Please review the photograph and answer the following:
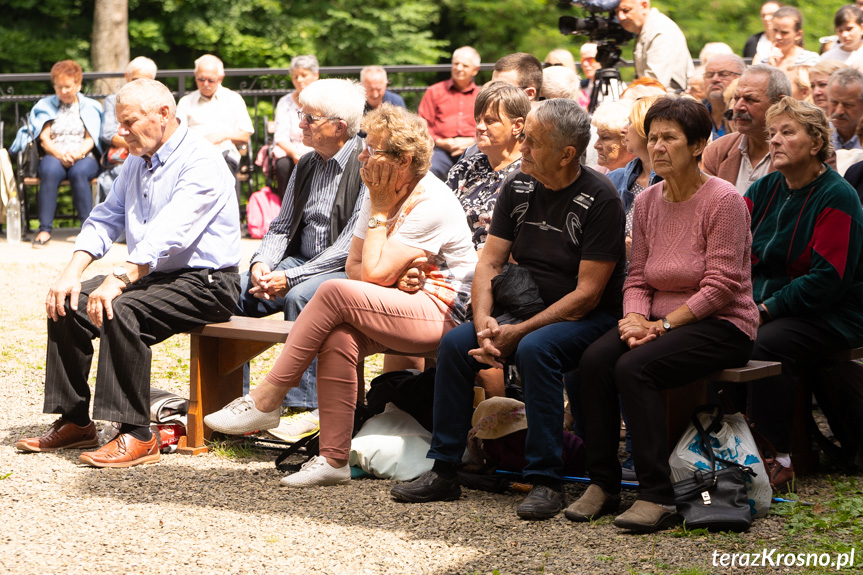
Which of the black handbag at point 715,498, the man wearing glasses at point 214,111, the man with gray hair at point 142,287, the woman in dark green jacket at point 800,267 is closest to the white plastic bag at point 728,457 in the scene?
the black handbag at point 715,498

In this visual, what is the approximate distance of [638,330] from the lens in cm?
391

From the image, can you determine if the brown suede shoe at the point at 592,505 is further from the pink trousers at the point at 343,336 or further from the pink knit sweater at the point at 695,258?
the pink trousers at the point at 343,336

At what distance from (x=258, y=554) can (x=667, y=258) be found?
1757 mm

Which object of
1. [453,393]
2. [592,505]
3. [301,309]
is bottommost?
[592,505]

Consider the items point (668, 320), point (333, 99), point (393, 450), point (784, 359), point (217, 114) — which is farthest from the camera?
point (217, 114)

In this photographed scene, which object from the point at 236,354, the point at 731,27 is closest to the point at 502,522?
the point at 236,354

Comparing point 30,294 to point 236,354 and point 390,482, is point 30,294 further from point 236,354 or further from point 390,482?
point 390,482

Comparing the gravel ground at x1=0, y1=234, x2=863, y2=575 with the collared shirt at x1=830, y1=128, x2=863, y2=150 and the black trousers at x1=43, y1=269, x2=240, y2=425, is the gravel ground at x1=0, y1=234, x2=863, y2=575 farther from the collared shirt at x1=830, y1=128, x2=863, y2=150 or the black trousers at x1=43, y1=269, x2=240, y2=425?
the collared shirt at x1=830, y1=128, x2=863, y2=150

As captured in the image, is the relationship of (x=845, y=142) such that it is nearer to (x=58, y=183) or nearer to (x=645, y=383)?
(x=645, y=383)

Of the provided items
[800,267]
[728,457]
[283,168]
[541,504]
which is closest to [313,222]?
[541,504]

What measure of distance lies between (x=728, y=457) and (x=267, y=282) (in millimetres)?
2316

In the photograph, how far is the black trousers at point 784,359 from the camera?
14.1 feet

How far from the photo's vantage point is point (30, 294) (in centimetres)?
847

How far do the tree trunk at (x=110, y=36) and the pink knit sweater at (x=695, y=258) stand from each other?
12833mm
